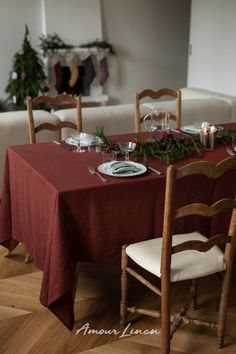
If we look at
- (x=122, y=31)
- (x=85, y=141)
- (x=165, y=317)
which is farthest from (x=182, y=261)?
(x=122, y=31)

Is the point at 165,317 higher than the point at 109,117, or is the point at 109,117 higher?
the point at 109,117

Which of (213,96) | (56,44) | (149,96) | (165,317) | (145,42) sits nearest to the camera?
(165,317)

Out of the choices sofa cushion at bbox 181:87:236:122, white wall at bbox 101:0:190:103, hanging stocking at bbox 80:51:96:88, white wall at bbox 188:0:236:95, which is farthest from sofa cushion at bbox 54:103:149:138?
white wall at bbox 101:0:190:103

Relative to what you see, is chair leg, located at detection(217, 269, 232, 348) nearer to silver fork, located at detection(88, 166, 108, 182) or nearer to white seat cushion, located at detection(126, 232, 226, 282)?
white seat cushion, located at detection(126, 232, 226, 282)

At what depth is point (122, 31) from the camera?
6.95 metres

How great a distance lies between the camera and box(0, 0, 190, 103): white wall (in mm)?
6309

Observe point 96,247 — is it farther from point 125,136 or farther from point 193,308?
point 125,136

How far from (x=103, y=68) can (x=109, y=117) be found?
143 inches

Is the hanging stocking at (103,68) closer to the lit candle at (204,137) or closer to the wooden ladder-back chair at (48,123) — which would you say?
the wooden ladder-back chair at (48,123)

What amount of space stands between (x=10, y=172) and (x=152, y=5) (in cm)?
542

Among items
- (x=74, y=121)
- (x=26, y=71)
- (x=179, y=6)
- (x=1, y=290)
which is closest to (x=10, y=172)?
(x=1, y=290)

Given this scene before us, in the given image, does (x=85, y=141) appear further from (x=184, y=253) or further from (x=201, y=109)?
(x=201, y=109)

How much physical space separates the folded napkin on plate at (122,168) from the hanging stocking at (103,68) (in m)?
4.89

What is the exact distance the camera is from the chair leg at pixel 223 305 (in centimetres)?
192
